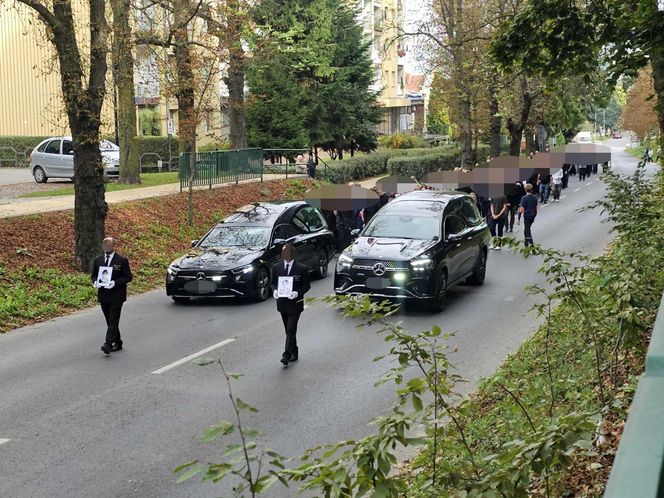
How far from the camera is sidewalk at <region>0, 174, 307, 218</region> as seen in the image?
72.6 feet

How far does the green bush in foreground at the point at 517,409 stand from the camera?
366cm

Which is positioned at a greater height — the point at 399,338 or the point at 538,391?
the point at 399,338

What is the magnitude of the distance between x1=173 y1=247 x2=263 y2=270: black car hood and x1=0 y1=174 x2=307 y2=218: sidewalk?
600cm

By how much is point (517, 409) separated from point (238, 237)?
12.9 m

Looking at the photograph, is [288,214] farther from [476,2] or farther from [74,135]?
[476,2]

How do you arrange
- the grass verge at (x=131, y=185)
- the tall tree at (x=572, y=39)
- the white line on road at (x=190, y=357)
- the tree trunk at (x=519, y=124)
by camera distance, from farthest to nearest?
the tree trunk at (x=519, y=124), the grass verge at (x=131, y=185), the tall tree at (x=572, y=39), the white line on road at (x=190, y=357)

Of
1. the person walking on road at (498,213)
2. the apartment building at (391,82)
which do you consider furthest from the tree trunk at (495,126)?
the apartment building at (391,82)

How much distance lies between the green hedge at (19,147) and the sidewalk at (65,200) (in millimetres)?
16117

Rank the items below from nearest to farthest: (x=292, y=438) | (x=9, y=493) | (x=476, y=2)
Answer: (x=9, y=493) → (x=292, y=438) → (x=476, y=2)

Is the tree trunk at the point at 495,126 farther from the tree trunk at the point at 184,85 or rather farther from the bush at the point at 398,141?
the tree trunk at the point at 184,85

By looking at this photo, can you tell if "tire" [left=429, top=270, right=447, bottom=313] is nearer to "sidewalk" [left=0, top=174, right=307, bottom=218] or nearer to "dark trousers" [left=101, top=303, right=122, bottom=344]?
"dark trousers" [left=101, top=303, right=122, bottom=344]

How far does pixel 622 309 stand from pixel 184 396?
5549mm

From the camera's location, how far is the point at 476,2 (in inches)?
1682

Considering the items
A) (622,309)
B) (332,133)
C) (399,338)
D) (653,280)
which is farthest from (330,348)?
(332,133)
